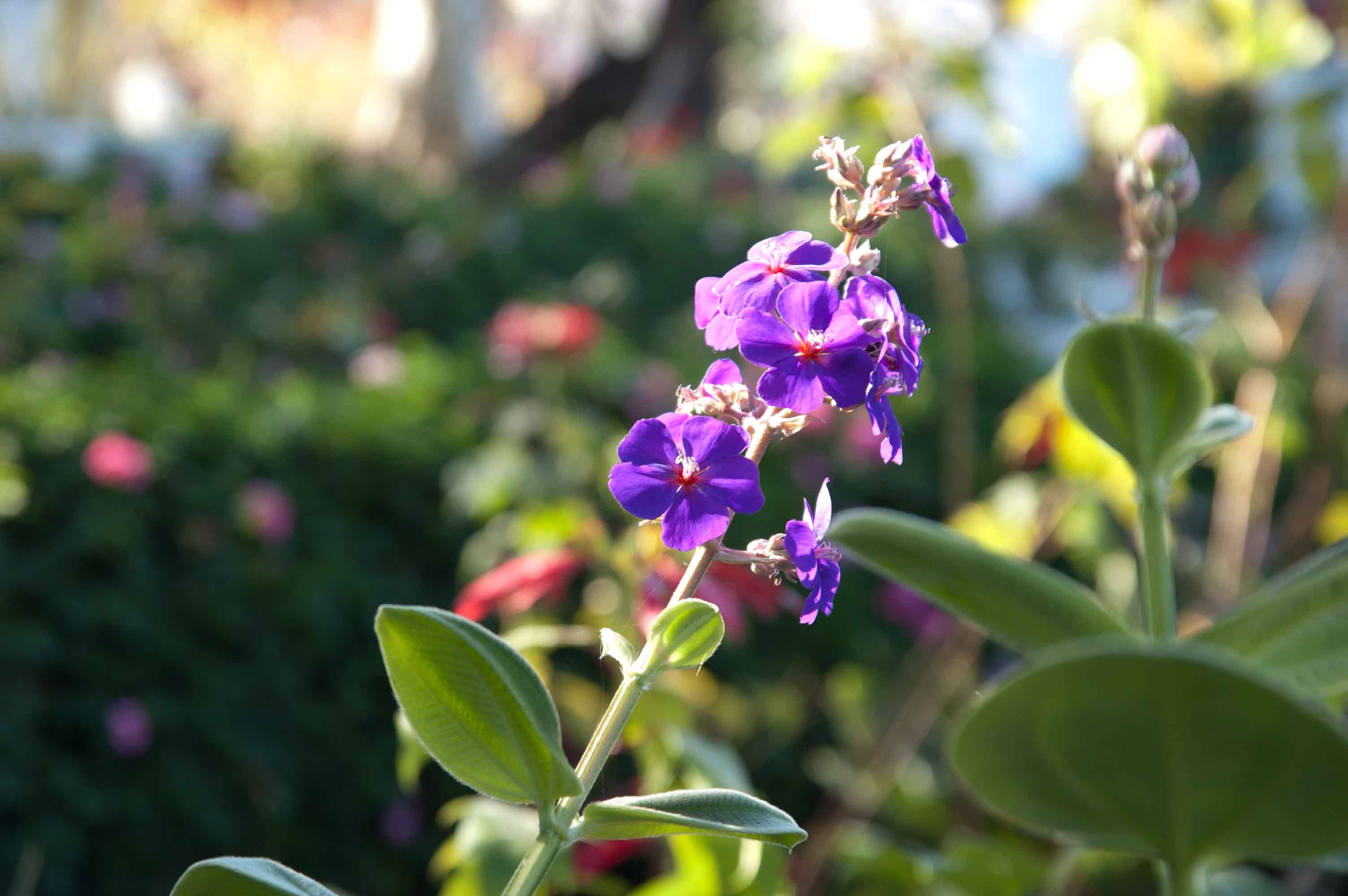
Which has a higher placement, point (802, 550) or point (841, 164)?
point (841, 164)

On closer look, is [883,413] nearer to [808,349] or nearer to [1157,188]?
[808,349]

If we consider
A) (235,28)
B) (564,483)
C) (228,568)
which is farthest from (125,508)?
(235,28)

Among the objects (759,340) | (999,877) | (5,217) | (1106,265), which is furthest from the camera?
(1106,265)

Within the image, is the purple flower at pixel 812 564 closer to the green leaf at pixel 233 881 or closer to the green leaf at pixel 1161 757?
the green leaf at pixel 1161 757

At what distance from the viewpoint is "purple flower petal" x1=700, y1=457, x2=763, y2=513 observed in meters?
0.50

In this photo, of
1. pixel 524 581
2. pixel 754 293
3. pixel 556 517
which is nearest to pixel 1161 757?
pixel 754 293

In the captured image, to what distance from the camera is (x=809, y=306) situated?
0.50 meters

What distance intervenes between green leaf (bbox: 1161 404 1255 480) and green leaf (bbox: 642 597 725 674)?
29 cm

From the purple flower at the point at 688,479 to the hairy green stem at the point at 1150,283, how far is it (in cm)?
28

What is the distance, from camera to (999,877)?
994 millimetres

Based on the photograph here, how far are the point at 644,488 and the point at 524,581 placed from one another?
58 cm

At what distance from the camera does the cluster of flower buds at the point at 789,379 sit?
500 millimetres

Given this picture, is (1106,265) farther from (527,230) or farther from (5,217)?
(5,217)

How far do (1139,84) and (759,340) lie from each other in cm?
124
